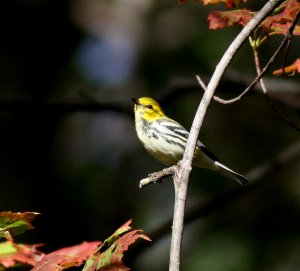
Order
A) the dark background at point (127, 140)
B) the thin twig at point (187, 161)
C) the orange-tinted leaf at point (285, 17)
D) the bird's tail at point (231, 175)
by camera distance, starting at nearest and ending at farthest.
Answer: the thin twig at point (187, 161)
the orange-tinted leaf at point (285, 17)
the bird's tail at point (231, 175)
the dark background at point (127, 140)

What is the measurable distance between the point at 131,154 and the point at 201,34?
1.69m

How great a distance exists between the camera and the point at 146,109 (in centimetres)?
357

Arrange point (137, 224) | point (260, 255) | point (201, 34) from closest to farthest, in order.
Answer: point (260, 255), point (137, 224), point (201, 34)

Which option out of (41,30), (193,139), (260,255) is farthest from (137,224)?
(193,139)

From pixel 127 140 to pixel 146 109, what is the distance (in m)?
3.02

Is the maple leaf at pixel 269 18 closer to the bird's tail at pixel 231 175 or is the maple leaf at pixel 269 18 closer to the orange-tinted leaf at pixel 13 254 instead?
the orange-tinted leaf at pixel 13 254

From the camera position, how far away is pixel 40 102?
11.6 ft

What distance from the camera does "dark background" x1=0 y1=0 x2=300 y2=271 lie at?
575cm

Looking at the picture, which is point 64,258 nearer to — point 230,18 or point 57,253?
point 57,253

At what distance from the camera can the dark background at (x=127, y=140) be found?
5750 mm

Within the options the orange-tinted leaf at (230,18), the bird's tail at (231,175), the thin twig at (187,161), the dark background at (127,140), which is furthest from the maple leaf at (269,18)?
the dark background at (127,140)

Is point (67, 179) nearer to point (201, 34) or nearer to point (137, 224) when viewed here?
point (137, 224)

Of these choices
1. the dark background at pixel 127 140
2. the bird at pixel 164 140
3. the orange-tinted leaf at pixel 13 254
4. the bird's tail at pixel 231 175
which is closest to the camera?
the orange-tinted leaf at pixel 13 254

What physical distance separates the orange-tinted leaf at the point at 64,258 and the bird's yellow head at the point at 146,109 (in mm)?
1613
